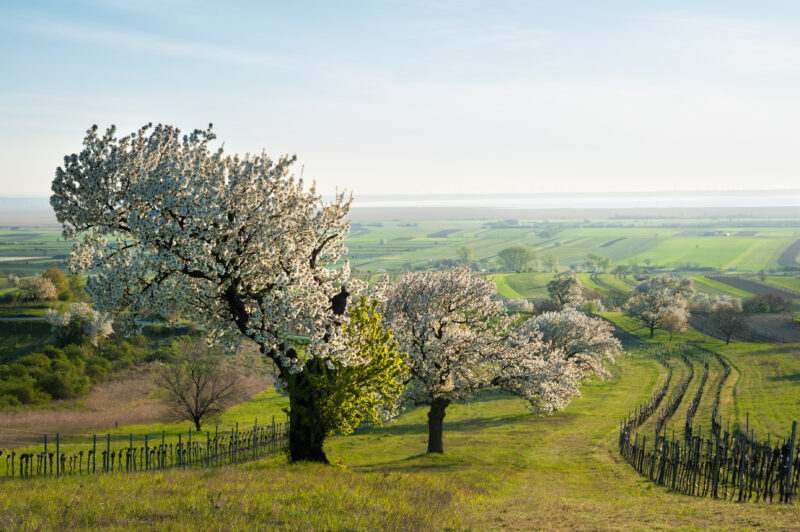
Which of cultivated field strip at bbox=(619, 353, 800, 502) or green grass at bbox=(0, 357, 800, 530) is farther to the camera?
cultivated field strip at bbox=(619, 353, 800, 502)

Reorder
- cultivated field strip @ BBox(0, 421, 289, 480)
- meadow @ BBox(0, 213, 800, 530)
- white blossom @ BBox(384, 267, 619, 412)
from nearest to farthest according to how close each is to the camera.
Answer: meadow @ BBox(0, 213, 800, 530), cultivated field strip @ BBox(0, 421, 289, 480), white blossom @ BBox(384, 267, 619, 412)

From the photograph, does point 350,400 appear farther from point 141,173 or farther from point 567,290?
point 567,290

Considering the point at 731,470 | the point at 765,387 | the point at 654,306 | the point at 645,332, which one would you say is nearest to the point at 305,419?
the point at 731,470

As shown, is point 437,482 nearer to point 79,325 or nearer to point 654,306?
point 79,325

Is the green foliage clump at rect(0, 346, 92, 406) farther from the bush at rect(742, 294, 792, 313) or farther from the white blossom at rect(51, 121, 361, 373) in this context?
the bush at rect(742, 294, 792, 313)

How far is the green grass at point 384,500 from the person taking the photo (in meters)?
15.8

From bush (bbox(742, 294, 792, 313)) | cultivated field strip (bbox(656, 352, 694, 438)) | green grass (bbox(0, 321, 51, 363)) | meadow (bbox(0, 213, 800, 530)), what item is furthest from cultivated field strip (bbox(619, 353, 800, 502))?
bush (bbox(742, 294, 792, 313))

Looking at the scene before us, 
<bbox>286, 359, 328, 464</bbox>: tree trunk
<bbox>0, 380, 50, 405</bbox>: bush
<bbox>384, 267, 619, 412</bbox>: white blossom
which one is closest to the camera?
<bbox>286, 359, 328, 464</bbox>: tree trunk

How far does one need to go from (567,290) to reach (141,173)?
407ft

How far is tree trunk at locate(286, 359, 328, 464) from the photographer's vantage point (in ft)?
95.5

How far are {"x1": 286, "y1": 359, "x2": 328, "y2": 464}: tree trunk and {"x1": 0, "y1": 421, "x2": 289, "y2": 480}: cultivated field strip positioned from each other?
11.3 m

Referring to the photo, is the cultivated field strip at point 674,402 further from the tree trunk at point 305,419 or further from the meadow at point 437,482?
the tree trunk at point 305,419

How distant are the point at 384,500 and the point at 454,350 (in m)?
21.0

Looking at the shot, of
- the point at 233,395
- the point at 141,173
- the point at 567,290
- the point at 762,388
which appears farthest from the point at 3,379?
the point at 567,290
